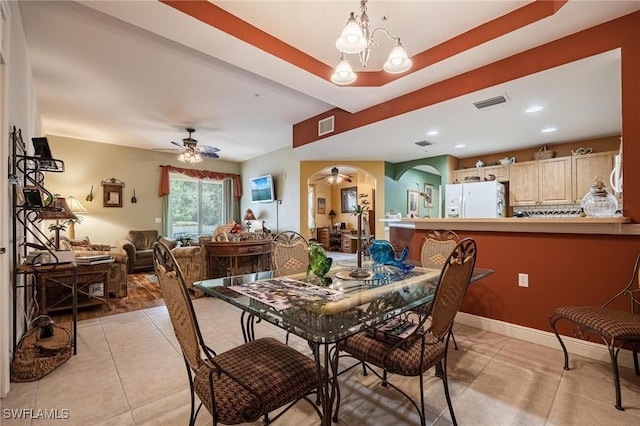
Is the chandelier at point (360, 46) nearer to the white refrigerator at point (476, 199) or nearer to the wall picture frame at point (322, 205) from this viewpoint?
the white refrigerator at point (476, 199)

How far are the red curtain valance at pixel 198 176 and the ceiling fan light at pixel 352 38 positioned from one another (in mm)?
6535

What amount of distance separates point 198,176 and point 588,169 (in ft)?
26.7

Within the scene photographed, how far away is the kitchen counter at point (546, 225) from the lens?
2.10 meters

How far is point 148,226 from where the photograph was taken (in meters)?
6.81

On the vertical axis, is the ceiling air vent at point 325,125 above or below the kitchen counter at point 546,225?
above

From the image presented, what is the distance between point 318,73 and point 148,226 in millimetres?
5983

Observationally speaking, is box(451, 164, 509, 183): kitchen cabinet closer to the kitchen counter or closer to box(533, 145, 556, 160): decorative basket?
box(533, 145, 556, 160): decorative basket

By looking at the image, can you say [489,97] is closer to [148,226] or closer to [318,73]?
[318,73]

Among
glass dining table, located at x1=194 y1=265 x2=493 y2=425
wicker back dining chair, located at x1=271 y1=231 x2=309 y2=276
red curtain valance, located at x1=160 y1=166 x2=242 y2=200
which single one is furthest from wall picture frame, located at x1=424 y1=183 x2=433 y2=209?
wicker back dining chair, located at x1=271 y1=231 x2=309 y2=276

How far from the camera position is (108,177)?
6.29 m

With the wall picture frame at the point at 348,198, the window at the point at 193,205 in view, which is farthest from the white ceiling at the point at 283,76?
the wall picture frame at the point at 348,198

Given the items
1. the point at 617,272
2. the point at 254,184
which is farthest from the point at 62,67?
the point at 617,272

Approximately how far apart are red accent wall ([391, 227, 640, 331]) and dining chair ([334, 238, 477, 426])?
159 centimetres

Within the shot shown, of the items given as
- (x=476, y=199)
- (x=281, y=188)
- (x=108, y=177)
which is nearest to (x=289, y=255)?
(x=476, y=199)
